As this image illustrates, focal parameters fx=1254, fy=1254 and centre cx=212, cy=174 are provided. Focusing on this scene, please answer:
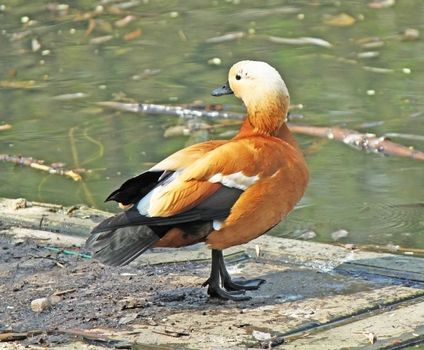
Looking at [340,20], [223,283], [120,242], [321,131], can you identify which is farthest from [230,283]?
[340,20]

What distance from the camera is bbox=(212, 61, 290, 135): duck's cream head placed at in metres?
5.38

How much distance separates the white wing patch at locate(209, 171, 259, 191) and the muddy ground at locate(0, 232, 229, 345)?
52cm

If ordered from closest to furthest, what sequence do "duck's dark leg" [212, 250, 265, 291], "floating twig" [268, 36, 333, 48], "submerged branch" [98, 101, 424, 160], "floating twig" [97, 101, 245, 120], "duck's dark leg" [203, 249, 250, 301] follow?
"duck's dark leg" [203, 249, 250, 301], "duck's dark leg" [212, 250, 265, 291], "submerged branch" [98, 101, 424, 160], "floating twig" [97, 101, 245, 120], "floating twig" [268, 36, 333, 48]

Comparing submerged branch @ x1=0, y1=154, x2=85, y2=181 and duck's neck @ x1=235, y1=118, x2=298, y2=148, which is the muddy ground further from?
submerged branch @ x1=0, y1=154, x2=85, y2=181

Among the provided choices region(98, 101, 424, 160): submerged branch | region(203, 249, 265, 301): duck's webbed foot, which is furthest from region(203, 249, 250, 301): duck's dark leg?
region(98, 101, 424, 160): submerged branch

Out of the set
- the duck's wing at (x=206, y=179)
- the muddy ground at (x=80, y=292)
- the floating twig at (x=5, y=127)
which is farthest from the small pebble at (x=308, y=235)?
the floating twig at (x=5, y=127)

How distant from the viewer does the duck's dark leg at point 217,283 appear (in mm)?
5258

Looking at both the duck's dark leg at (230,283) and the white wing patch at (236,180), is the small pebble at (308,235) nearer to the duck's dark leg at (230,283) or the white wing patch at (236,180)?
the duck's dark leg at (230,283)

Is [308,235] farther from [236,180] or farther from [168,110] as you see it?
[168,110]

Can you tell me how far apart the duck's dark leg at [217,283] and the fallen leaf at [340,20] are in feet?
20.7

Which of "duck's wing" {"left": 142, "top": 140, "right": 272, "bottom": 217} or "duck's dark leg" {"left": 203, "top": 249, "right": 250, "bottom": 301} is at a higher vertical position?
"duck's wing" {"left": 142, "top": 140, "right": 272, "bottom": 217}

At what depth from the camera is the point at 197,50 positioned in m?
10.8

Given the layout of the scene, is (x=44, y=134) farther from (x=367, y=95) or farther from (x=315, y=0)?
(x=315, y=0)

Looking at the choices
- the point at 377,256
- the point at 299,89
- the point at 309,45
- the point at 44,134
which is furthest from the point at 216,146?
the point at 309,45
